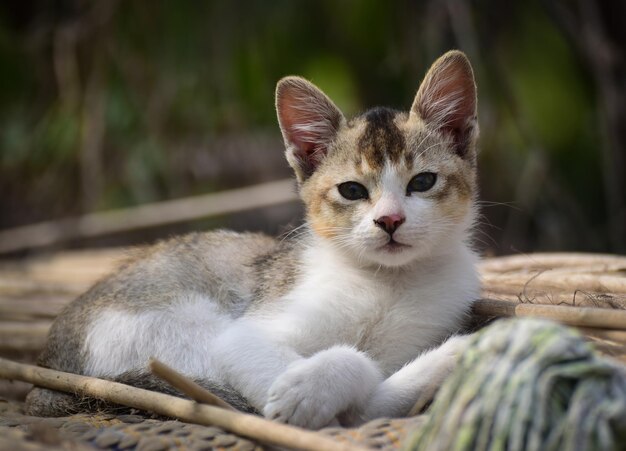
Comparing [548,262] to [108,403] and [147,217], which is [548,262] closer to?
[108,403]

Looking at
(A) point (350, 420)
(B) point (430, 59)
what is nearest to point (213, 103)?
(B) point (430, 59)

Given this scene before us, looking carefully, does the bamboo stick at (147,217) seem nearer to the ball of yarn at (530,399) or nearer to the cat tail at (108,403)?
the cat tail at (108,403)

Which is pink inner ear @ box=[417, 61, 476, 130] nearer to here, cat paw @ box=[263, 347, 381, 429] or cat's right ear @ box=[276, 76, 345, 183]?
cat's right ear @ box=[276, 76, 345, 183]

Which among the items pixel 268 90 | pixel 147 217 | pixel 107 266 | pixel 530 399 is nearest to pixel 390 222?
pixel 530 399

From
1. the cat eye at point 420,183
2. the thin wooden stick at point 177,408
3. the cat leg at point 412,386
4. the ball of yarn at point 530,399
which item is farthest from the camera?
the cat eye at point 420,183

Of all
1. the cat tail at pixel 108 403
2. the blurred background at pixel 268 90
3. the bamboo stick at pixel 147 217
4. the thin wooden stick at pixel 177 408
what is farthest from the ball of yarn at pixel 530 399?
the blurred background at pixel 268 90
